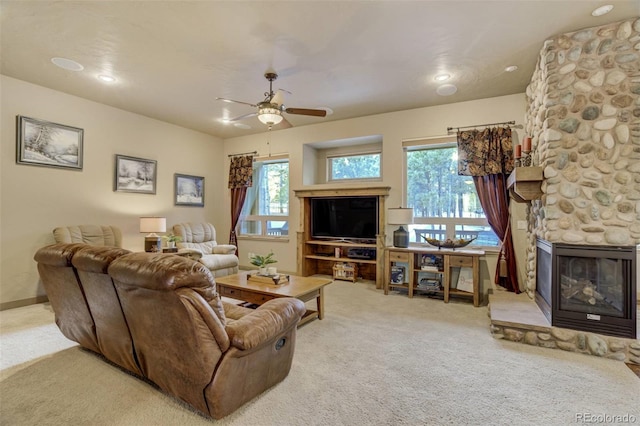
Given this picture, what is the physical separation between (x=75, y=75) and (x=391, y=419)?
492 cm

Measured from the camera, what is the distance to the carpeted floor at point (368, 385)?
1780mm

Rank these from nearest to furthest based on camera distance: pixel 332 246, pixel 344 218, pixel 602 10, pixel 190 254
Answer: pixel 602 10
pixel 190 254
pixel 344 218
pixel 332 246

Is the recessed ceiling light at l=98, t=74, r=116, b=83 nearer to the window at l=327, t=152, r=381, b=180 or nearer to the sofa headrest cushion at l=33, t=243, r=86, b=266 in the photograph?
the sofa headrest cushion at l=33, t=243, r=86, b=266

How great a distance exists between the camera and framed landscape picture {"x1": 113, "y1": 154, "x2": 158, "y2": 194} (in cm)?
492

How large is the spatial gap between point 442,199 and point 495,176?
0.82 m

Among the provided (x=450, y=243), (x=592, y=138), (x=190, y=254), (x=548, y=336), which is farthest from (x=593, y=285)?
(x=190, y=254)

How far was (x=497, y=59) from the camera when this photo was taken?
3283mm

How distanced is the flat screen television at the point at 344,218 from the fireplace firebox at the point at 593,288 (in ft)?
8.72

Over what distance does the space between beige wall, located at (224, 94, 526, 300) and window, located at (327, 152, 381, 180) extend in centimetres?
38

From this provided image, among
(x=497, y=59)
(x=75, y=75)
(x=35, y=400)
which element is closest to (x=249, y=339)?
(x=35, y=400)

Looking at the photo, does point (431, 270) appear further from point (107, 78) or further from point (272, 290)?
point (107, 78)

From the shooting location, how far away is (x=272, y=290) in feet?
10.1

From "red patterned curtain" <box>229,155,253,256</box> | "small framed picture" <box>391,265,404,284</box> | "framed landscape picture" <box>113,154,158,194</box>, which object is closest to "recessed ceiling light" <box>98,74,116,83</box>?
"framed landscape picture" <box>113,154,158,194</box>

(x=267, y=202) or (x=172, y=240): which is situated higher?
(x=267, y=202)
